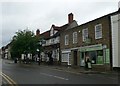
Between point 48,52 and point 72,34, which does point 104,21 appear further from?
point 48,52

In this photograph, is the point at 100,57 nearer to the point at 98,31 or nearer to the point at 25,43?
the point at 98,31

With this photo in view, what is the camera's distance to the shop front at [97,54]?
109ft

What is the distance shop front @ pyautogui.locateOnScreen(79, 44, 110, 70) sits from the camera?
109ft

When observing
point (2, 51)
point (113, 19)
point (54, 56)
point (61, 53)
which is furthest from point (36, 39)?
point (2, 51)

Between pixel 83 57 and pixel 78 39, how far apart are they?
311cm

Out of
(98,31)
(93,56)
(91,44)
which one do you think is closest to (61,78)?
(98,31)

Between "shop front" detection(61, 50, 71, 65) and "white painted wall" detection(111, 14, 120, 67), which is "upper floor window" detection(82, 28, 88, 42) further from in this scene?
"white painted wall" detection(111, 14, 120, 67)

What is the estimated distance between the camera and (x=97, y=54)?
36.0 m

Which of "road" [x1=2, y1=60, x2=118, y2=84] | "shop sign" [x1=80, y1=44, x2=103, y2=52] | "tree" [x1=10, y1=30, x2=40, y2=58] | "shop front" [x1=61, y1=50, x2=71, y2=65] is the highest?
"tree" [x1=10, y1=30, x2=40, y2=58]

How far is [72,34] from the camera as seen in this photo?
44.4 meters

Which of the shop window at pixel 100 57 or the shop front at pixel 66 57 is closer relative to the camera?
the shop window at pixel 100 57

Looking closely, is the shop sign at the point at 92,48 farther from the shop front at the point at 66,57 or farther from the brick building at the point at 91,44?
the shop front at the point at 66,57

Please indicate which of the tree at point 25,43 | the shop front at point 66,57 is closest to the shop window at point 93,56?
the shop front at point 66,57

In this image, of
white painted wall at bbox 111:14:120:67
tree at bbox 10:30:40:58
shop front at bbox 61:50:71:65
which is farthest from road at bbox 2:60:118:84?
tree at bbox 10:30:40:58
